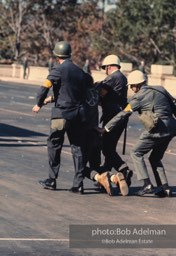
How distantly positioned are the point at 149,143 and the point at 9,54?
80.0 meters

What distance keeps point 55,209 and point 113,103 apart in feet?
7.81

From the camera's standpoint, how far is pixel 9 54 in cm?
9206

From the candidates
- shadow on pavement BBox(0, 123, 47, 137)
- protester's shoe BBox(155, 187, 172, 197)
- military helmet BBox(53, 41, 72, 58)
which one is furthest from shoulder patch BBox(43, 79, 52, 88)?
shadow on pavement BBox(0, 123, 47, 137)

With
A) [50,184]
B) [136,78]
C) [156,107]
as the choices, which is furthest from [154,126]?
[50,184]

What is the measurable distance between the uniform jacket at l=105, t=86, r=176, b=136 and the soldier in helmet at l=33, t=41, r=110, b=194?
0.49 m

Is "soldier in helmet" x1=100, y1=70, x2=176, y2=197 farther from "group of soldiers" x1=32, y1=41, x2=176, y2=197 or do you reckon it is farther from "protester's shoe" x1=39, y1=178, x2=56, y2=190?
"protester's shoe" x1=39, y1=178, x2=56, y2=190

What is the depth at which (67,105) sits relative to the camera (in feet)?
41.5

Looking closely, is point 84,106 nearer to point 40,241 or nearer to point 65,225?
point 65,225

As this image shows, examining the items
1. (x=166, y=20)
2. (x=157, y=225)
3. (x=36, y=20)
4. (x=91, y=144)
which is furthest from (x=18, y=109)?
(x=36, y=20)

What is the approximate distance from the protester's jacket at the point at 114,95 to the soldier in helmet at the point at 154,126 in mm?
458

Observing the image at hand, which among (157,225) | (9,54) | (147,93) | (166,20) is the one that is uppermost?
(147,93)

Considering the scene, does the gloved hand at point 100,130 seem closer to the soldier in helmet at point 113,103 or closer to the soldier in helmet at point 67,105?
the soldier in helmet at point 67,105

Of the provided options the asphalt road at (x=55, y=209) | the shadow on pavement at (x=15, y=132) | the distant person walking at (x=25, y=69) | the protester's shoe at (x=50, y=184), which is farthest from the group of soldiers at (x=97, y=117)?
the distant person walking at (x=25, y=69)

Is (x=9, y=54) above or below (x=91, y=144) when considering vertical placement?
below
